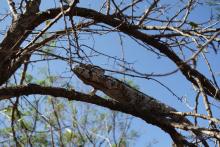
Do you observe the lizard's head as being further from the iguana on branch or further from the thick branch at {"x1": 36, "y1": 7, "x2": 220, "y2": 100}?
the thick branch at {"x1": 36, "y1": 7, "x2": 220, "y2": 100}

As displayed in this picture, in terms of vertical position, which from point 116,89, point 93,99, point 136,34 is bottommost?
point 93,99

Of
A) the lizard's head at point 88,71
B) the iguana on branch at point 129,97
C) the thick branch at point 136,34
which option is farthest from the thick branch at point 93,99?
the thick branch at point 136,34

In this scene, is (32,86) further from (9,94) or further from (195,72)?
(195,72)

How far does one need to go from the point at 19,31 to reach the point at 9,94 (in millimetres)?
472

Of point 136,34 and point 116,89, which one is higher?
point 136,34

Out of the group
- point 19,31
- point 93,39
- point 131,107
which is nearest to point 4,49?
point 19,31

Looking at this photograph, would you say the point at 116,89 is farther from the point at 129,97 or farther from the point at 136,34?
the point at 136,34

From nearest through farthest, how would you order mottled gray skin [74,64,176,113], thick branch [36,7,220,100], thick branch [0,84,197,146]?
thick branch [0,84,197,146]
mottled gray skin [74,64,176,113]
thick branch [36,7,220,100]

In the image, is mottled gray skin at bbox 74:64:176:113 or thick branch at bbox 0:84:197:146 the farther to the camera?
mottled gray skin at bbox 74:64:176:113

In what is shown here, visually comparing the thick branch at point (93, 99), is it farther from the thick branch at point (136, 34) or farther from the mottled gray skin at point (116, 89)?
the thick branch at point (136, 34)

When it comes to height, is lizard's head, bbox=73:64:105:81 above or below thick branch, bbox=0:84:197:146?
above

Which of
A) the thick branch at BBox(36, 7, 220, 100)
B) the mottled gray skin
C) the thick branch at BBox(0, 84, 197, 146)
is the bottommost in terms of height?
the thick branch at BBox(0, 84, 197, 146)

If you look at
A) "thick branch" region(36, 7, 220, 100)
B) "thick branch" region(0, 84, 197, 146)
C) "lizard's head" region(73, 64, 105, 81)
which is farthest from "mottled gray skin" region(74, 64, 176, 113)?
"thick branch" region(36, 7, 220, 100)

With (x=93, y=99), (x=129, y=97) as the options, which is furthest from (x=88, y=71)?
(x=129, y=97)
